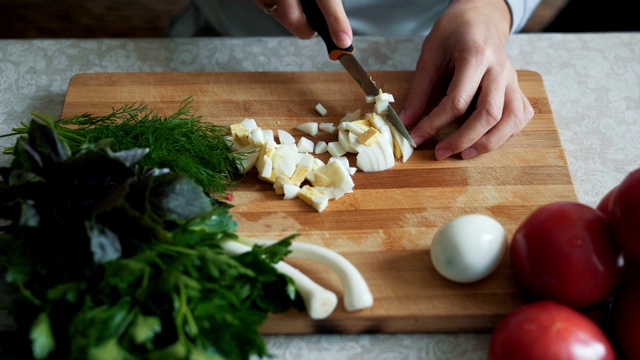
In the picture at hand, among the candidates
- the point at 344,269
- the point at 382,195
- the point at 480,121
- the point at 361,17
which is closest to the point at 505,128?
the point at 480,121

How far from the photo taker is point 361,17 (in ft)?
7.33

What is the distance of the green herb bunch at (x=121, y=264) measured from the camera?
1.20 meters

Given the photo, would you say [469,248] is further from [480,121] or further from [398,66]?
[398,66]

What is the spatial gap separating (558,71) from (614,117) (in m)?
0.23

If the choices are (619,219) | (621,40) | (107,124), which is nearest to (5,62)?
(107,124)

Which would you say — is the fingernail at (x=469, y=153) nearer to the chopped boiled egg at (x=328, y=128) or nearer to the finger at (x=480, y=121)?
the finger at (x=480, y=121)

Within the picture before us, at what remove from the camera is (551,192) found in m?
1.65

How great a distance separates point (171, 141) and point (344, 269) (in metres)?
0.52

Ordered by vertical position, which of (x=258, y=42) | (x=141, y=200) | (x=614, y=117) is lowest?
(x=614, y=117)

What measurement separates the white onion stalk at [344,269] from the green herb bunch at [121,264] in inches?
4.2

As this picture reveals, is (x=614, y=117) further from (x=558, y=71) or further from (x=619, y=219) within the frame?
(x=619, y=219)

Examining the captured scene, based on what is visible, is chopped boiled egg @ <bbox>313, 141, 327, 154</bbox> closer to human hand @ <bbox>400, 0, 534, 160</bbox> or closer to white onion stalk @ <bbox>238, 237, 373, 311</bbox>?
human hand @ <bbox>400, 0, 534, 160</bbox>

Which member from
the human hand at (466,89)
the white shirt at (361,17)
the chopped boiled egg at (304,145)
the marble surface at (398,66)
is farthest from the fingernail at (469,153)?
the white shirt at (361,17)

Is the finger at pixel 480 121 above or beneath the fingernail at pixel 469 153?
above
